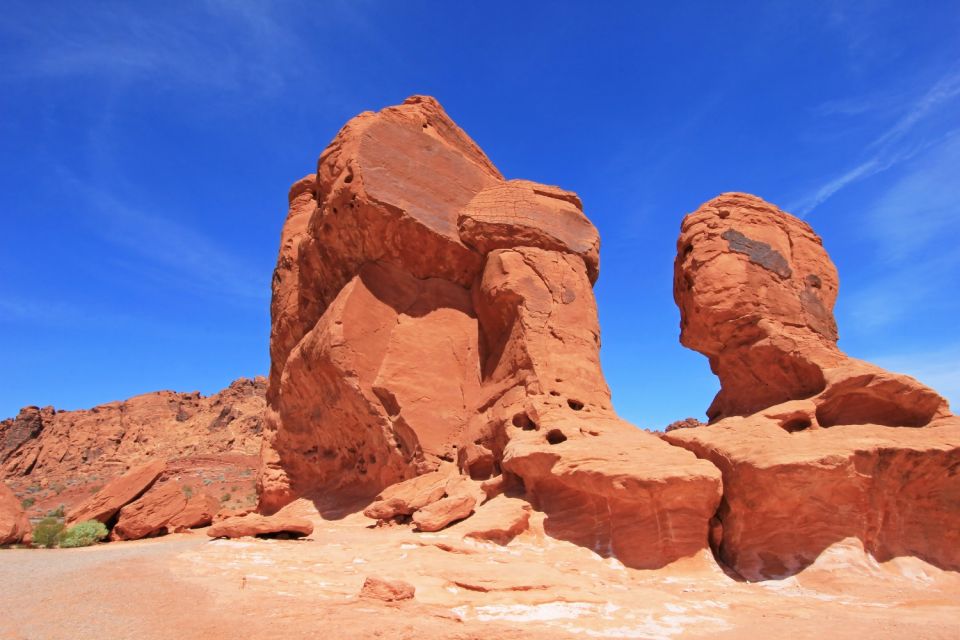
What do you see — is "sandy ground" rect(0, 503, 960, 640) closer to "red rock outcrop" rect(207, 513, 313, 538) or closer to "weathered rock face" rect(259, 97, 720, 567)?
"red rock outcrop" rect(207, 513, 313, 538)

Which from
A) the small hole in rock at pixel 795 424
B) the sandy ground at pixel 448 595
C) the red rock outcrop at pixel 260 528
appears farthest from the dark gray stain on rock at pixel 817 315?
the red rock outcrop at pixel 260 528

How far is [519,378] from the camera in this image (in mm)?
11422

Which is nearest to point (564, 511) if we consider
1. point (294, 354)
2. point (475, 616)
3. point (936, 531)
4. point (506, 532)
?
point (506, 532)

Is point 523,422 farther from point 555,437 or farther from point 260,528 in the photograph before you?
point 260,528

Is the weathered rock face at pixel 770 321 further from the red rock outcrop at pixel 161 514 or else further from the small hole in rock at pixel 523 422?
the red rock outcrop at pixel 161 514

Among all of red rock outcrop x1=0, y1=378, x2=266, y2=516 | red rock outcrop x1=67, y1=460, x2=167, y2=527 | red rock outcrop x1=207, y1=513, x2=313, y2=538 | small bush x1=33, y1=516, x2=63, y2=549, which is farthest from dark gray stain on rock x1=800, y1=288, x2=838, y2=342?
red rock outcrop x1=0, y1=378, x2=266, y2=516

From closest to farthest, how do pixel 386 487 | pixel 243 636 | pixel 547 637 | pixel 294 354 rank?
pixel 243 636, pixel 547 637, pixel 386 487, pixel 294 354

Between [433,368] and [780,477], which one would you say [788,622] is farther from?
[433,368]

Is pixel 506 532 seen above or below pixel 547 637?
above

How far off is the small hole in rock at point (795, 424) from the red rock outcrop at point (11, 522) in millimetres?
12763

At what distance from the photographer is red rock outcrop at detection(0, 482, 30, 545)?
402 inches

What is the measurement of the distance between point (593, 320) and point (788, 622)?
23.9 feet

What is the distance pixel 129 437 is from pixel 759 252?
155 ft

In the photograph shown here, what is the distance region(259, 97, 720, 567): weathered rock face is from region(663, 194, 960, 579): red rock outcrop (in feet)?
5.21
